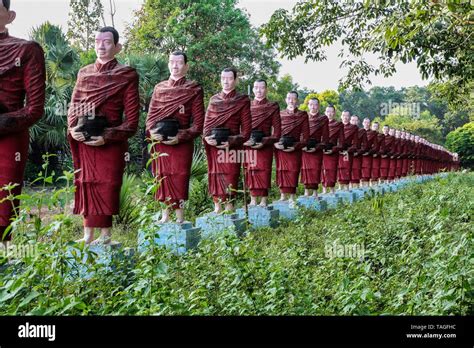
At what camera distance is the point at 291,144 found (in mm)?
9203

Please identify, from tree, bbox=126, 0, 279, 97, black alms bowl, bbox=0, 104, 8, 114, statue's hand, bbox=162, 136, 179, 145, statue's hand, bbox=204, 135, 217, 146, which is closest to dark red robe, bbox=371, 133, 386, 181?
tree, bbox=126, 0, 279, 97

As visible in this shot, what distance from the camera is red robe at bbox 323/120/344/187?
11.6 m

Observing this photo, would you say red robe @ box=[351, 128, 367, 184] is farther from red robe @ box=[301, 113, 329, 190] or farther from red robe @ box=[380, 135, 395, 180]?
red robe @ box=[301, 113, 329, 190]

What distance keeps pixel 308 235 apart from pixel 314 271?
2.08 meters

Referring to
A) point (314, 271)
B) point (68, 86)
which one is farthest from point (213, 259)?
point (68, 86)

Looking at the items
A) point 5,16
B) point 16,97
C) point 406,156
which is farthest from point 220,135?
point 406,156

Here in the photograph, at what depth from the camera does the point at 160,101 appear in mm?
6219

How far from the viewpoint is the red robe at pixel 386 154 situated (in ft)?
55.4

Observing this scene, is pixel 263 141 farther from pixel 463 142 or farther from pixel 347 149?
pixel 463 142

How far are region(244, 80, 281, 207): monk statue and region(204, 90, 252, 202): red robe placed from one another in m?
0.85

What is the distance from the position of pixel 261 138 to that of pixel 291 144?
1.29 m

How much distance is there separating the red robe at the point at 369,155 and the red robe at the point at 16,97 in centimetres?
1152

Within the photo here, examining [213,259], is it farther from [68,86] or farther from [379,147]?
[379,147]

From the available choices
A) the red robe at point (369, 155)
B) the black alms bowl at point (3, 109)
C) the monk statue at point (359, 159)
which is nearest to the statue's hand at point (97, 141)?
the black alms bowl at point (3, 109)
